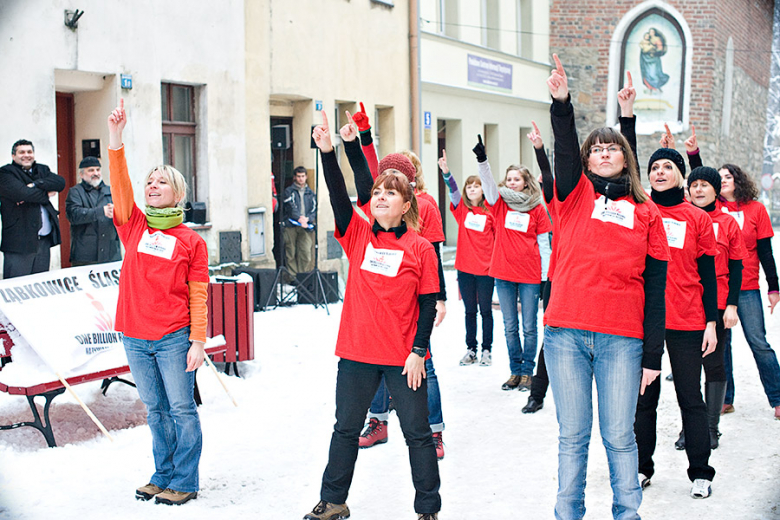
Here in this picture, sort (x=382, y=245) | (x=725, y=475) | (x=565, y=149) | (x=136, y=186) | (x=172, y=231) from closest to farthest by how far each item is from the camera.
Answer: (x=565, y=149) < (x=382, y=245) < (x=172, y=231) < (x=725, y=475) < (x=136, y=186)

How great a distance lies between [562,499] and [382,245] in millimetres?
1443

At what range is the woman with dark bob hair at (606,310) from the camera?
3.84 meters

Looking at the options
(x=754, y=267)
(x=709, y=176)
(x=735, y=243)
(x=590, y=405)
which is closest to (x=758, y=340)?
(x=754, y=267)

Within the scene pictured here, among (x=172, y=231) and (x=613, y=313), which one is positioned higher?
(x=172, y=231)

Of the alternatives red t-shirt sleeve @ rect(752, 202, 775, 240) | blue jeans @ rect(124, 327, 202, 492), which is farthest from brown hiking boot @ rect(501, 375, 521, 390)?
blue jeans @ rect(124, 327, 202, 492)

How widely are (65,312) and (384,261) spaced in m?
2.92

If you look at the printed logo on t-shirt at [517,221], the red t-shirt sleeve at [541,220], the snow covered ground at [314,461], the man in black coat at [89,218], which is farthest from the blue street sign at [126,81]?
the red t-shirt sleeve at [541,220]

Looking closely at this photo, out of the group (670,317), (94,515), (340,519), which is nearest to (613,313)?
Answer: (670,317)

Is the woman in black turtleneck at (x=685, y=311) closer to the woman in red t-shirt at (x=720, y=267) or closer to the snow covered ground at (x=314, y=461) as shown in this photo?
the snow covered ground at (x=314, y=461)

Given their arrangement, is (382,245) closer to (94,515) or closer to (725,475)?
(94,515)

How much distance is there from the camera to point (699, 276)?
4914 millimetres

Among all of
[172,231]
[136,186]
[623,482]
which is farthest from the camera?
[136,186]

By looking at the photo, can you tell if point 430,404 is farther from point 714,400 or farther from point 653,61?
point 653,61

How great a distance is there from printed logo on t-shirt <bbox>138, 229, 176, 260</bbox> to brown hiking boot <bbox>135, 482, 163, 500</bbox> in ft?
4.15
